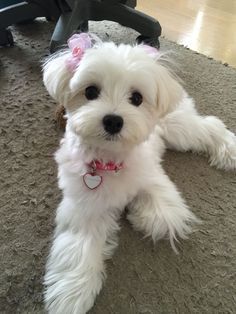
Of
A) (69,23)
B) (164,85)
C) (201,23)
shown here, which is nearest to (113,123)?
(164,85)

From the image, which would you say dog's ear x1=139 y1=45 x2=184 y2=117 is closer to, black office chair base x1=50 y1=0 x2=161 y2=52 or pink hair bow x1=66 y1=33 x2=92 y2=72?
pink hair bow x1=66 y1=33 x2=92 y2=72

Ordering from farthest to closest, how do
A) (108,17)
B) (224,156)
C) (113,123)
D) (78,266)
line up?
(108,17) → (224,156) → (78,266) → (113,123)

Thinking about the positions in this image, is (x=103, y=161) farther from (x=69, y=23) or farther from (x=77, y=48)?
(x=69, y=23)

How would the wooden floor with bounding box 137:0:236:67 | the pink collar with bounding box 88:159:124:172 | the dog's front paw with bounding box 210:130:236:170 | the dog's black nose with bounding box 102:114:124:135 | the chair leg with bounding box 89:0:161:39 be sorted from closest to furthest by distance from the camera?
the dog's black nose with bounding box 102:114:124:135
the pink collar with bounding box 88:159:124:172
the dog's front paw with bounding box 210:130:236:170
the chair leg with bounding box 89:0:161:39
the wooden floor with bounding box 137:0:236:67

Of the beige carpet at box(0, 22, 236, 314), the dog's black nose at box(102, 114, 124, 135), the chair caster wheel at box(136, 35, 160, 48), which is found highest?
the dog's black nose at box(102, 114, 124, 135)

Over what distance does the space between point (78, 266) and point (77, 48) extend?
0.58 metres

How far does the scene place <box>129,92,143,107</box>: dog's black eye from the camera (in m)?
1.02

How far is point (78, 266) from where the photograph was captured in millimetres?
1072

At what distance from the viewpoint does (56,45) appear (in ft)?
5.57

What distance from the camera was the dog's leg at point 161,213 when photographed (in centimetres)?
118

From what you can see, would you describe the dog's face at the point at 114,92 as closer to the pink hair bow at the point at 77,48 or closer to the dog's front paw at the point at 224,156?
the pink hair bow at the point at 77,48

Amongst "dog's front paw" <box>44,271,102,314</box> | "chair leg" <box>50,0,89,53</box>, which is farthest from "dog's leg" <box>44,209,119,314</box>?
"chair leg" <box>50,0,89,53</box>

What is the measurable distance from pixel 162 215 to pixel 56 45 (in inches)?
35.9

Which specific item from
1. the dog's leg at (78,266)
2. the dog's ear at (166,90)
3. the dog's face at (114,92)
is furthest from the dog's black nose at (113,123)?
the dog's leg at (78,266)
